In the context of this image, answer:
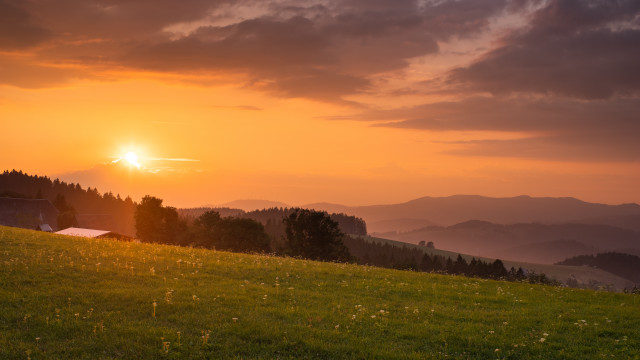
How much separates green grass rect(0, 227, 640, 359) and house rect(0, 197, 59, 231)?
108 m

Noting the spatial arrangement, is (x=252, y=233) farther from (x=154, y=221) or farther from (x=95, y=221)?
(x=95, y=221)

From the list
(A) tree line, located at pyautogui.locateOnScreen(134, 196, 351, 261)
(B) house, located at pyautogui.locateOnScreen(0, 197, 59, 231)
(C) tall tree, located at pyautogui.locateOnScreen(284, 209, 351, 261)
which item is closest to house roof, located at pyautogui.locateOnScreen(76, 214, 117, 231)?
(B) house, located at pyautogui.locateOnScreen(0, 197, 59, 231)

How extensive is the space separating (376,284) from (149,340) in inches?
458

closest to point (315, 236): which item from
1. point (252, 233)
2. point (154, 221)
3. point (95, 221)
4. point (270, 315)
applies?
point (252, 233)

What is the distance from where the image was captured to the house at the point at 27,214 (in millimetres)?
110188

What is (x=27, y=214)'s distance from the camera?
4505 inches

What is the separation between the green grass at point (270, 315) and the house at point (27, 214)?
108 meters

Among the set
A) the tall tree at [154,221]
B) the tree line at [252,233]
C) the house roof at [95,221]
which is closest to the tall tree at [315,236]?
the tree line at [252,233]

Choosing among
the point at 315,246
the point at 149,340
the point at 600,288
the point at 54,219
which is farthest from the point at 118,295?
the point at 54,219

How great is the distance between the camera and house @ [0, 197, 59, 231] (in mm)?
110188

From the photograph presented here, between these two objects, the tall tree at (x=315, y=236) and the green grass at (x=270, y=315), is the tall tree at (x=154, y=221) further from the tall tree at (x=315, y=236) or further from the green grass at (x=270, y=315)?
the green grass at (x=270, y=315)

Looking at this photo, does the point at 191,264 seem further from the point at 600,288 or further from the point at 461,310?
the point at 600,288

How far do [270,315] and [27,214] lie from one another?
124m

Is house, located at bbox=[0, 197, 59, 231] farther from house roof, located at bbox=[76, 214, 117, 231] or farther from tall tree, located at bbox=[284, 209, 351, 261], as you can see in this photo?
tall tree, located at bbox=[284, 209, 351, 261]
